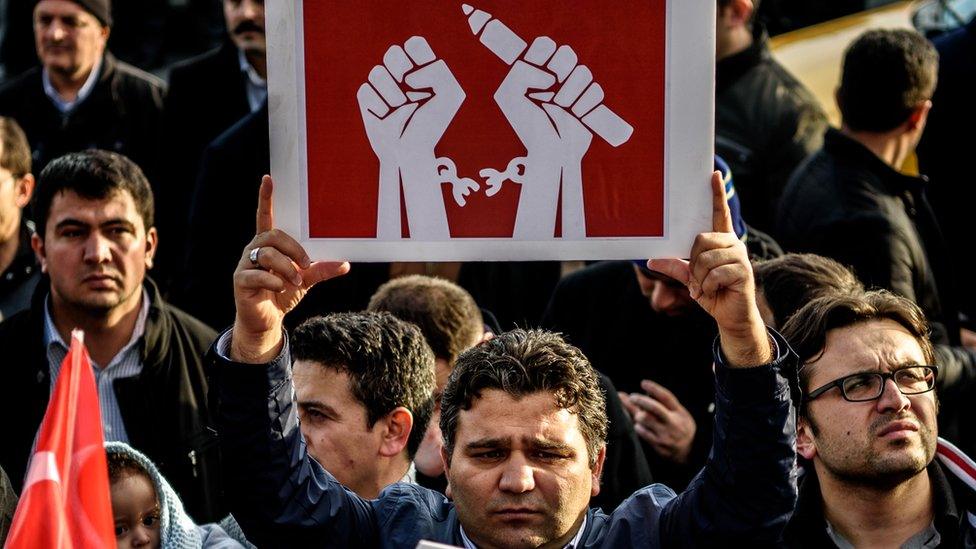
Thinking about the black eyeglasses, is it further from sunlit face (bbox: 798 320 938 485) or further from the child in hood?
the child in hood

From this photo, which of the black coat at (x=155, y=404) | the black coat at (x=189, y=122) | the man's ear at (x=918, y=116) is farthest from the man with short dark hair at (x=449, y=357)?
the black coat at (x=189, y=122)

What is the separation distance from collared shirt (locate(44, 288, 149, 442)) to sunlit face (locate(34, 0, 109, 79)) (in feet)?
6.55

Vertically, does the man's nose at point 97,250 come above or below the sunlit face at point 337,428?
above

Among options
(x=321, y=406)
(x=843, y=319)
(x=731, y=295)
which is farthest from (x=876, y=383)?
(x=321, y=406)

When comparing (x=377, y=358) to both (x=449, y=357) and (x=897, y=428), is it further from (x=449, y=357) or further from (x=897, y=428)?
(x=897, y=428)

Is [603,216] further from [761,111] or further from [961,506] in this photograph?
[761,111]

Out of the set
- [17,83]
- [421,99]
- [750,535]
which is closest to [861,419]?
[750,535]

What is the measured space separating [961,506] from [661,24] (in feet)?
4.91

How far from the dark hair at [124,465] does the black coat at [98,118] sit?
299cm

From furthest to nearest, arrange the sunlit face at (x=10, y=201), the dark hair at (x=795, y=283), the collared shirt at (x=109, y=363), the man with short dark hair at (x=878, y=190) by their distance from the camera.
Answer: the sunlit face at (x=10, y=201) < the man with short dark hair at (x=878, y=190) < the collared shirt at (x=109, y=363) < the dark hair at (x=795, y=283)

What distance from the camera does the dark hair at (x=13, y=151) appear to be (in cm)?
655

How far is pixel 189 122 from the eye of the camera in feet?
24.5

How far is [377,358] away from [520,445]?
1074 mm

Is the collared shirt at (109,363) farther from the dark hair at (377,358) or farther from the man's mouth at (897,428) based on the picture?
the man's mouth at (897,428)
